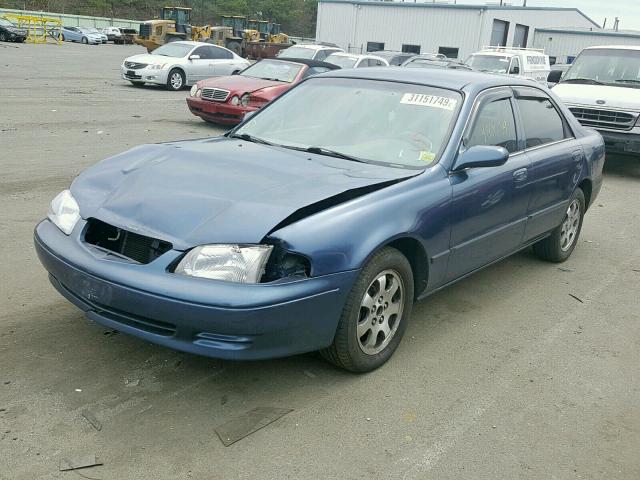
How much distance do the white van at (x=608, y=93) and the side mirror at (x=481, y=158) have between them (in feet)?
23.8

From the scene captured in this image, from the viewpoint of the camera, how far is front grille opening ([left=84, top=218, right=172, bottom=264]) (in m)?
3.22

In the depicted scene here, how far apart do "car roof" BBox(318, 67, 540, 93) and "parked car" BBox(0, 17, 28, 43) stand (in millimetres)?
39913

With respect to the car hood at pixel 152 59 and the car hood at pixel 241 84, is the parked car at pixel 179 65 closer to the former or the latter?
the car hood at pixel 152 59

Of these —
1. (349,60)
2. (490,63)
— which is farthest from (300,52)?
(490,63)

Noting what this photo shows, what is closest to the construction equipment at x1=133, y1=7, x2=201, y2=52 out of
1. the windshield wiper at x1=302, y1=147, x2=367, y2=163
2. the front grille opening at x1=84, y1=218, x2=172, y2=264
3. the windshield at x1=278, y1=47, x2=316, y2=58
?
the windshield at x1=278, y1=47, x2=316, y2=58

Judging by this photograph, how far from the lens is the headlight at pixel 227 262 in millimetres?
3074

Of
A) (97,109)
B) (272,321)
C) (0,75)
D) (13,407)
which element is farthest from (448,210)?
(0,75)

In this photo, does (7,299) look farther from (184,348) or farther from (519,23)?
(519,23)

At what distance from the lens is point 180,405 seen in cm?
325

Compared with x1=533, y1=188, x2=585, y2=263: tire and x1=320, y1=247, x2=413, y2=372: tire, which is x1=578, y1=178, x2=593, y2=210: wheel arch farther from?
x1=320, y1=247, x2=413, y2=372: tire

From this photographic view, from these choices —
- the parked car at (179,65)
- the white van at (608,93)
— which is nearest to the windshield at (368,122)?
the white van at (608,93)

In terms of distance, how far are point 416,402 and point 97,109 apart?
12.3 m

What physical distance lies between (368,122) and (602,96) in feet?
25.0

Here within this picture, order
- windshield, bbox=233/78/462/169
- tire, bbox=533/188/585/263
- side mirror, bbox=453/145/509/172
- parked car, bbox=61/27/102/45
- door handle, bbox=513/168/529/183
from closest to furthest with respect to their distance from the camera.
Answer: side mirror, bbox=453/145/509/172 → windshield, bbox=233/78/462/169 → door handle, bbox=513/168/529/183 → tire, bbox=533/188/585/263 → parked car, bbox=61/27/102/45
